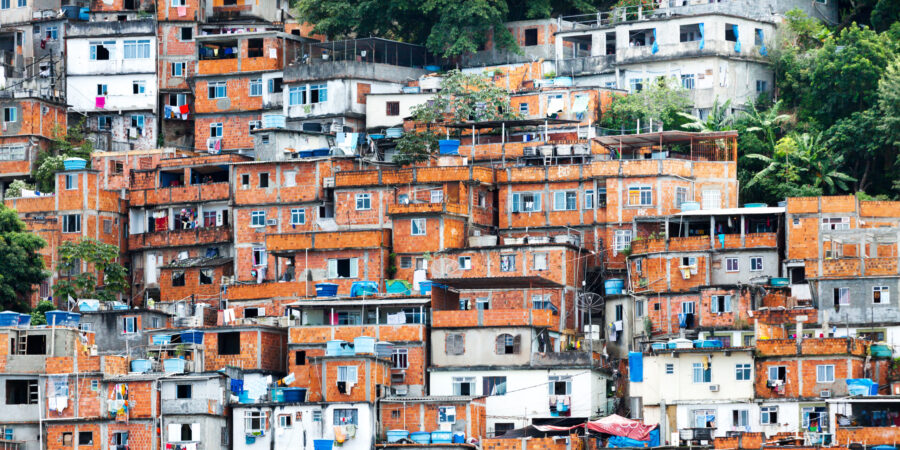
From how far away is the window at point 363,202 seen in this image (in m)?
82.1

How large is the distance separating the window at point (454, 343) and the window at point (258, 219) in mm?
13208

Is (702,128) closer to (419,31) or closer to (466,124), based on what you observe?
(466,124)

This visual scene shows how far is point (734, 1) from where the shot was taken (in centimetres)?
9238

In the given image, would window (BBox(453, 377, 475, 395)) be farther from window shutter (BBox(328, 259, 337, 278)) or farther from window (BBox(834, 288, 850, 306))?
window (BBox(834, 288, 850, 306))

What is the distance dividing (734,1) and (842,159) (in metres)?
12.8

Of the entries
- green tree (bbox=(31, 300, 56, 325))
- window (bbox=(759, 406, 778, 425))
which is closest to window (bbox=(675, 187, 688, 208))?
window (bbox=(759, 406, 778, 425))

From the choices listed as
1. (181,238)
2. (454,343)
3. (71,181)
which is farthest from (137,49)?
(454,343)

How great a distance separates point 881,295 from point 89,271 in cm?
3263

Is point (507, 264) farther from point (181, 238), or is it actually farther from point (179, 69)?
point (179, 69)

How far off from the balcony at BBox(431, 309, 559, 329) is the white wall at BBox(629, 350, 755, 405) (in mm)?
4526

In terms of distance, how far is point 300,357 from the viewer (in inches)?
2936

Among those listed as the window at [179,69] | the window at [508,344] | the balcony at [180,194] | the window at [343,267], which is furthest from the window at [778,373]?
the window at [179,69]

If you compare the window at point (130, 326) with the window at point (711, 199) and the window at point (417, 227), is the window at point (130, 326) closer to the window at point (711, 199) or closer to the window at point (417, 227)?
the window at point (417, 227)

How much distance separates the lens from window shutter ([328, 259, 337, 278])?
80.2 m
